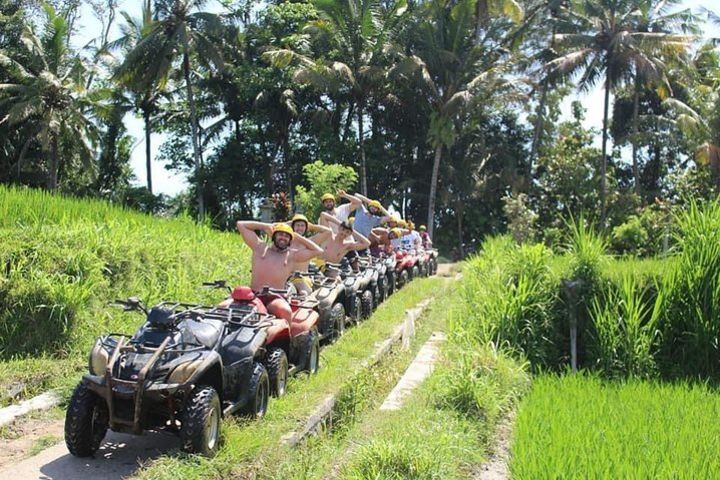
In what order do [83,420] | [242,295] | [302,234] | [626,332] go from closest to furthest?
1. [83,420]
2. [242,295]
3. [626,332]
4. [302,234]

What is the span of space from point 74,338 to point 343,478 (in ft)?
15.1

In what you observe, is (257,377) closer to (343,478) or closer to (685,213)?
(343,478)

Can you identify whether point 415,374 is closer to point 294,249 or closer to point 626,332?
point 294,249

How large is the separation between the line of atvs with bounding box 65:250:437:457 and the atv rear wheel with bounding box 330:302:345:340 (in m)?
1.88

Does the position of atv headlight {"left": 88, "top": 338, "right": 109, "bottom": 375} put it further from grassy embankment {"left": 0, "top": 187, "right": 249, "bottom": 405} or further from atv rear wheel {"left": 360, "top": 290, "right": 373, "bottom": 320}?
atv rear wheel {"left": 360, "top": 290, "right": 373, "bottom": 320}

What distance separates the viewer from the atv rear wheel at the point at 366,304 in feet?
39.2

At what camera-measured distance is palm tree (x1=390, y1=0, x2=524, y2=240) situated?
29.2m

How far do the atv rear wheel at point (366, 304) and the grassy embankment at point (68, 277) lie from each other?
2.11m

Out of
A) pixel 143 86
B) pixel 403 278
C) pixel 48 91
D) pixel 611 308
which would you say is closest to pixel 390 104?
pixel 143 86

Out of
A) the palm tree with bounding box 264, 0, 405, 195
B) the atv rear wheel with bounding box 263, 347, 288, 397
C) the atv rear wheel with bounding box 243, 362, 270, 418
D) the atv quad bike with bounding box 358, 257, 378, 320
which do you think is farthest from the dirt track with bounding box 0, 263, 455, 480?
the palm tree with bounding box 264, 0, 405, 195

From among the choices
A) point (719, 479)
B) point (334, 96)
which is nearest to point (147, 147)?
point (334, 96)

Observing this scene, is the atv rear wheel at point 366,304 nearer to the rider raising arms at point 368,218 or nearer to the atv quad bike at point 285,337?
the rider raising arms at point 368,218

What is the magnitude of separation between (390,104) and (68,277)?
24980 millimetres

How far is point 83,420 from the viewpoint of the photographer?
5418mm
